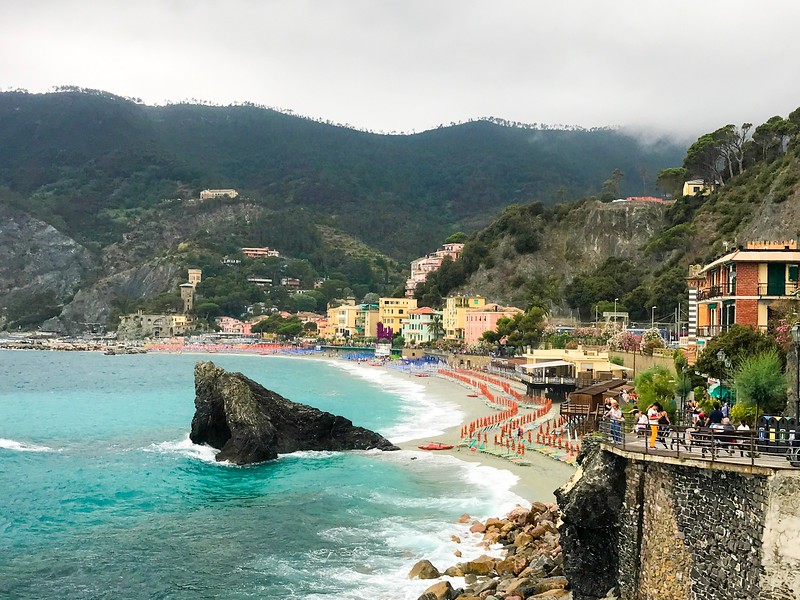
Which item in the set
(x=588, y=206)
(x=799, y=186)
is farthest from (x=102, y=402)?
(x=588, y=206)

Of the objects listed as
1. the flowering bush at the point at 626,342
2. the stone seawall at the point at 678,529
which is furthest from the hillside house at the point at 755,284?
the flowering bush at the point at 626,342

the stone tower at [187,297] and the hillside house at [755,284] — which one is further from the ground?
the stone tower at [187,297]

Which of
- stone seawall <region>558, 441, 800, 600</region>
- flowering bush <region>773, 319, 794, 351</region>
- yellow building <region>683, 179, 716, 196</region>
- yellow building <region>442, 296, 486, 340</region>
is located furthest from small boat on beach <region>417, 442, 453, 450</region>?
yellow building <region>442, 296, 486, 340</region>

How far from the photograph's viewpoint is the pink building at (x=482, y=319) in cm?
9200

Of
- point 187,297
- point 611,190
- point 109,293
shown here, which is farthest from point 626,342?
point 109,293

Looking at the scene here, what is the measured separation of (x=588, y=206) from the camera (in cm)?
10806

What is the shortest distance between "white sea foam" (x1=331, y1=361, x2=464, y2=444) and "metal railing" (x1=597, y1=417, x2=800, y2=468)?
74.9ft

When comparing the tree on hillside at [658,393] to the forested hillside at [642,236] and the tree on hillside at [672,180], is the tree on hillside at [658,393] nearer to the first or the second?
the forested hillside at [642,236]

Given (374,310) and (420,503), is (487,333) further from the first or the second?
(420,503)

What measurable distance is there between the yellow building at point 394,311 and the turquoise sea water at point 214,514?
260 ft

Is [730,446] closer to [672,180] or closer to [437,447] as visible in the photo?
[437,447]

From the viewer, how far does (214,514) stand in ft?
77.3

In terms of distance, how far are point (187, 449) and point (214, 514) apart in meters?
12.2

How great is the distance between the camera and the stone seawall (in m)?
10.6
